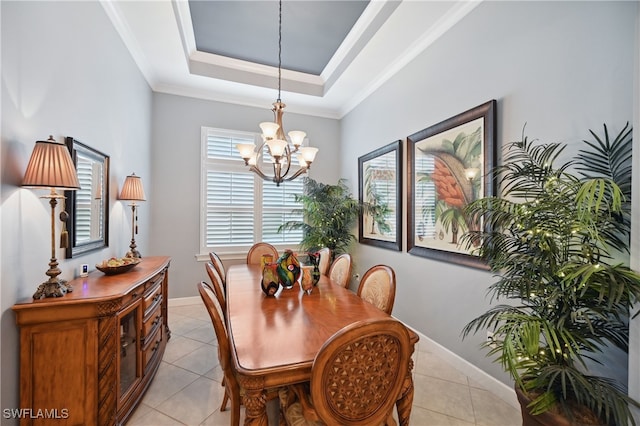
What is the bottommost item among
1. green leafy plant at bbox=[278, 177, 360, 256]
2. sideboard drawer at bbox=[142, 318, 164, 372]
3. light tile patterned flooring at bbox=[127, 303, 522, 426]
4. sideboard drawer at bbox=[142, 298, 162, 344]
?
light tile patterned flooring at bbox=[127, 303, 522, 426]

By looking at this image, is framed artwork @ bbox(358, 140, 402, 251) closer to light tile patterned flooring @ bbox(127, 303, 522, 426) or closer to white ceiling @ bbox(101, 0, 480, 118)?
white ceiling @ bbox(101, 0, 480, 118)

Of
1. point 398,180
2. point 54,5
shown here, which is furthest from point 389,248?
point 54,5

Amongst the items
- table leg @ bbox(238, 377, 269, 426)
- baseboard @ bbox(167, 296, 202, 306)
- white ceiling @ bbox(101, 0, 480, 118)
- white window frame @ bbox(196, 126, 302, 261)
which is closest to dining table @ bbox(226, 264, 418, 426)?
table leg @ bbox(238, 377, 269, 426)

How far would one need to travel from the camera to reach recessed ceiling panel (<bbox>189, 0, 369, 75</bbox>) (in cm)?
279

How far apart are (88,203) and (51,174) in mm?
855

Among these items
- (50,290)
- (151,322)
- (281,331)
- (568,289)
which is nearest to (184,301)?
(151,322)

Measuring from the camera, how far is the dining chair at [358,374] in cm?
107

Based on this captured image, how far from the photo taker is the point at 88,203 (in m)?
2.18

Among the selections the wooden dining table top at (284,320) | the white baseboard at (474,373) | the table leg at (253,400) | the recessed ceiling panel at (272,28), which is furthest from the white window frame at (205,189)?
the table leg at (253,400)

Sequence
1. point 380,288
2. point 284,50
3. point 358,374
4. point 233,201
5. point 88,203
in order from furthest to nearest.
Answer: point 233,201 < point 284,50 < point 88,203 < point 380,288 < point 358,374

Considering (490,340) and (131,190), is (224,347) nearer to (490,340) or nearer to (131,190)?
(490,340)

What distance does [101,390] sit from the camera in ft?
5.09

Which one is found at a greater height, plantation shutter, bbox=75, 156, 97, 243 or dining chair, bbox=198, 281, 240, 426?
plantation shutter, bbox=75, 156, 97, 243

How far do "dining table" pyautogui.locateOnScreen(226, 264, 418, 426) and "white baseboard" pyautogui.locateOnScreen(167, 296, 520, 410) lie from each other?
1176 millimetres
